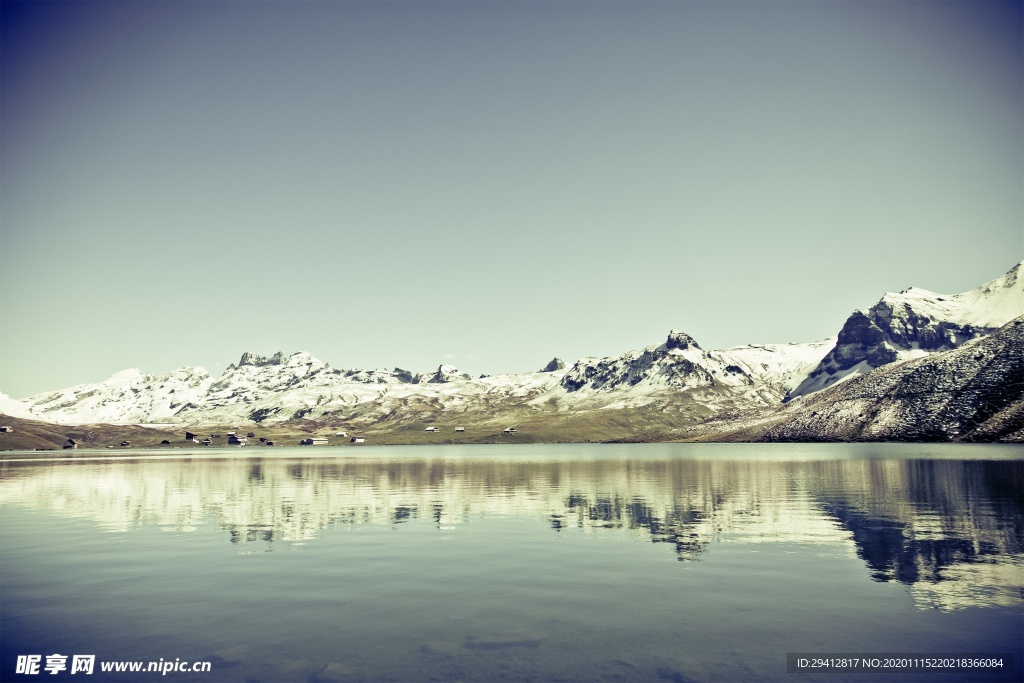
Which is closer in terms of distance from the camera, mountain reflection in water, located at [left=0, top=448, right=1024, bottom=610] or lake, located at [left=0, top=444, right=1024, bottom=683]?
lake, located at [left=0, top=444, right=1024, bottom=683]

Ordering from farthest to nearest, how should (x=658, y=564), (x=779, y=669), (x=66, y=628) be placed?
1. (x=658, y=564)
2. (x=66, y=628)
3. (x=779, y=669)

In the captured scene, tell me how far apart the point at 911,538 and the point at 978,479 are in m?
60.7

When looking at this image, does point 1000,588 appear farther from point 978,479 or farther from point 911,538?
point 978,479

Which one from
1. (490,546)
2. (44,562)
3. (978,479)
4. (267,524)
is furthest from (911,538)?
(978,479)

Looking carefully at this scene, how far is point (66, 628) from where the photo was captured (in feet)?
77.1

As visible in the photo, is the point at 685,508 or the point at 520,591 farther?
the point at 685,508

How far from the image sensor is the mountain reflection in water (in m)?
34.9

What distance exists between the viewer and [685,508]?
5862 cm

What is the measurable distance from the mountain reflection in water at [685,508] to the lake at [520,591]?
0.38 meters

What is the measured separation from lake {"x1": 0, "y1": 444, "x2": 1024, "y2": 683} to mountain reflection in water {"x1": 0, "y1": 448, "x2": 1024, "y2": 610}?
1.24 ft

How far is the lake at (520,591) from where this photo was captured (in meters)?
19.8

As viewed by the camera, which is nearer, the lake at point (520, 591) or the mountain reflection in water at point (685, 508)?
the lake at point (520, 591)

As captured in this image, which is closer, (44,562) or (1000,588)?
(1000,588)

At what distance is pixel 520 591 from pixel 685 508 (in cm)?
3457
